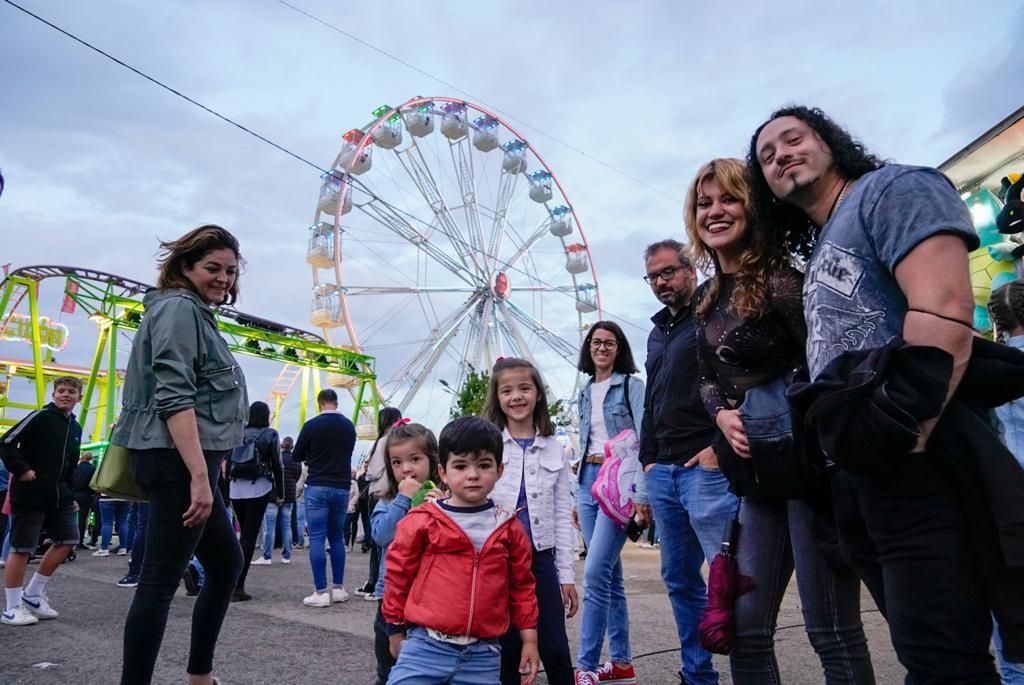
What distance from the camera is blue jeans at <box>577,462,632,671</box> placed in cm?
276

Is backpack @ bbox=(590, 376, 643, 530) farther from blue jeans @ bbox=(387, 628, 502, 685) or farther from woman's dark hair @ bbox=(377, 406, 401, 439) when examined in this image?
woman's dark hair @ bbox=(377, 406, 401, 439)

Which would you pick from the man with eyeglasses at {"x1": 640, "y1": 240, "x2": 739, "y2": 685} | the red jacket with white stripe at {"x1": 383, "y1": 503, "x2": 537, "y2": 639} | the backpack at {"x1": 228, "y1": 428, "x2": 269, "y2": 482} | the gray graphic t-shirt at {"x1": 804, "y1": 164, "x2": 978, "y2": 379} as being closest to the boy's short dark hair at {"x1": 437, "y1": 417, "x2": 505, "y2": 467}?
the red jacket with white stripe at {"x1": 383, "y1": 503, "x2": 537, "y2": 639}

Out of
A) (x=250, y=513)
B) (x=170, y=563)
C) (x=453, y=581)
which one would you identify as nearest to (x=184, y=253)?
(x=170, y=563)

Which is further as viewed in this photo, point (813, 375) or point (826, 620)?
point (826, 620)

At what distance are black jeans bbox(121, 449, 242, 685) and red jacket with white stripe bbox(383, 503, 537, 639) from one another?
24.9 inches

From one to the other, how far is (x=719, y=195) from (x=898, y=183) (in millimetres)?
605

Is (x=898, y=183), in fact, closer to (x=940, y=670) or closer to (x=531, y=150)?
(x=940, y=670)

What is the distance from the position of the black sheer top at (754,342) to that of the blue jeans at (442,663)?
0.89 m

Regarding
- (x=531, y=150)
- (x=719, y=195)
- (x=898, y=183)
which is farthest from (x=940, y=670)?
(x=531, y=150)

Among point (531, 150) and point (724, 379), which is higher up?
point (531, 150)

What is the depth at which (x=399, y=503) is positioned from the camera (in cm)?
247

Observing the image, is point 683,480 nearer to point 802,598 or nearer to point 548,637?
point 548,637

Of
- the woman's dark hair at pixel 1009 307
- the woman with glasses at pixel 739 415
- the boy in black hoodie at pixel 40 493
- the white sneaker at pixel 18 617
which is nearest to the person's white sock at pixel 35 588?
the boy in black hoodie at pixel 40 493

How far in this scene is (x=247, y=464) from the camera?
550 centimetres
